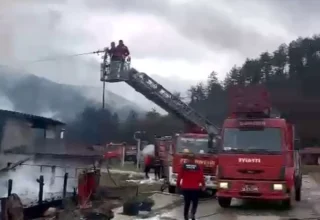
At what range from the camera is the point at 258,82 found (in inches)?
2704

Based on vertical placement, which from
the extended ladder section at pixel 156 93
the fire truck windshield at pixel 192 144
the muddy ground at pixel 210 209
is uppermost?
the extended ladder section at pixel 156 93

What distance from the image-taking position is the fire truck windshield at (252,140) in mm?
15359

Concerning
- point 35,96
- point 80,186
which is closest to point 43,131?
point 80,186

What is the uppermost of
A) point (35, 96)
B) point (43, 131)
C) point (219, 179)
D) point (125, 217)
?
point (35, 96)

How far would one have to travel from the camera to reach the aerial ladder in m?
25.0

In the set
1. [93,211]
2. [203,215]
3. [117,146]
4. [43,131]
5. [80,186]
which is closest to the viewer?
[93,211]

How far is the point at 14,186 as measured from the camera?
18891mm

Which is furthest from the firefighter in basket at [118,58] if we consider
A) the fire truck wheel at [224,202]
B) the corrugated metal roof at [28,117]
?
the fire truck wheel at [224,202]

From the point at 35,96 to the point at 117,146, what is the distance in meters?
9.13

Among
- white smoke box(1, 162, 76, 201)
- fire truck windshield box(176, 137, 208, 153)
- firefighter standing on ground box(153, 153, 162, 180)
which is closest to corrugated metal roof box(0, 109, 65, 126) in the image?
white smoke box(1, 162, 76, 201)

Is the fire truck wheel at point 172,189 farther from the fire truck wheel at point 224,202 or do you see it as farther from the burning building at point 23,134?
the burning building at point 23,134

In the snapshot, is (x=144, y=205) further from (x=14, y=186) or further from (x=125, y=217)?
(x=14, y=186)

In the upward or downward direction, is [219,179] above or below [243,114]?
below

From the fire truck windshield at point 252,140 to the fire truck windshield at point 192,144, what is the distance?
11.3ft
